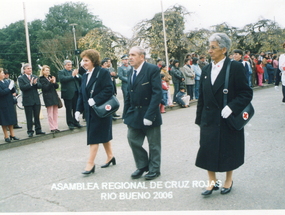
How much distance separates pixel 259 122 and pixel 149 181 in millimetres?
4625

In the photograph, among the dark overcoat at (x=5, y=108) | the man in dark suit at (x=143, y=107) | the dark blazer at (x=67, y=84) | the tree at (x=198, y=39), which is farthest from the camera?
the tree at (x=198, y=39)

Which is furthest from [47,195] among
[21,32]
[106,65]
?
[21,32]

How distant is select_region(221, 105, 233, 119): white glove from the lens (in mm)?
3377

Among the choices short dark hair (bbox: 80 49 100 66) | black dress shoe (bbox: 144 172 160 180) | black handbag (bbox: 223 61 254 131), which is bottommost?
black dress shoe (bbox: 144 172 160 180)

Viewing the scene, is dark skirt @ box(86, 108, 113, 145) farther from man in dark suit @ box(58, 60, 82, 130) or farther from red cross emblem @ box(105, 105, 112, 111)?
man in dark suit @ box(58, 60, 82, 130)

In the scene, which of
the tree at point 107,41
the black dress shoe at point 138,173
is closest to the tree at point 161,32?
the tree at point 107,41

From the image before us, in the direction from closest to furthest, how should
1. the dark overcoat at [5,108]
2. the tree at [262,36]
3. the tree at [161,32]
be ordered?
1. the dark overcoat at [5,108]
2. the tree at [262,36]
3. the tree at [161,32]

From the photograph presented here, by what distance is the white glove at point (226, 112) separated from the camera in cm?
338

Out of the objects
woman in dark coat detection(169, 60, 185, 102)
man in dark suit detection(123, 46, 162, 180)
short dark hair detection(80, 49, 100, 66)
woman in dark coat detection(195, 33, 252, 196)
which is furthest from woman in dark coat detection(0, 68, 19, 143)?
woman in dark coat detection(169, 60, 185, 102)

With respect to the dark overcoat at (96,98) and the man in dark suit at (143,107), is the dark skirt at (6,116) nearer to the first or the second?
→ the dark overcoat at (96,98)

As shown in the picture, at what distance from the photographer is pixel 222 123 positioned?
11.5 ft

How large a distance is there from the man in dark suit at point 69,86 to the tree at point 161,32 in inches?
737

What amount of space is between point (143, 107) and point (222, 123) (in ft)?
3.90

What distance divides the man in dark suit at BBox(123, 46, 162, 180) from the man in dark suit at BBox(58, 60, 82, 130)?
Answer: 4164 mm
